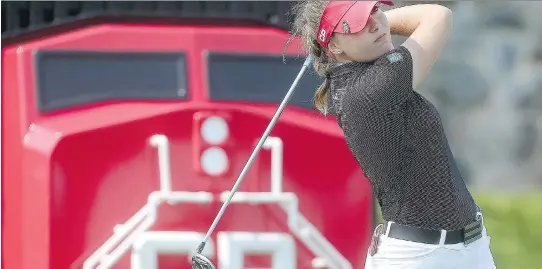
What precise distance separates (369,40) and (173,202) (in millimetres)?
1110

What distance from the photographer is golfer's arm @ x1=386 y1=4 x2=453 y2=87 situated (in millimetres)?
2209

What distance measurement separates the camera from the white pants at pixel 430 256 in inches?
87.4

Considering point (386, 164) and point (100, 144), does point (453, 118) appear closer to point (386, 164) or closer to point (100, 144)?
point (100, 144)

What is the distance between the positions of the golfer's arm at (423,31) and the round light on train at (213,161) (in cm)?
92

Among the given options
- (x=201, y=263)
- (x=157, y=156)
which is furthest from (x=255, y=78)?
(x=201, y=263)

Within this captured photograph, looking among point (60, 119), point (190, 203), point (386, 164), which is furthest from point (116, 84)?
point (386, 164)

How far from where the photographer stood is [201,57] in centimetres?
323

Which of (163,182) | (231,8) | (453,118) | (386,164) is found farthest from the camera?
(453,118)

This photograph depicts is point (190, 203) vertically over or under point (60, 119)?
under

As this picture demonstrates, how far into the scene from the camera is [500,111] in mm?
4473

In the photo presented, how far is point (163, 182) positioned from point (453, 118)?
1713 mm

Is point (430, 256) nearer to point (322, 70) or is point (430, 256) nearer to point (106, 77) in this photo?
point (322, 70)

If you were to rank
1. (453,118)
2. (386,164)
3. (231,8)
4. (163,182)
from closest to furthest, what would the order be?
1. (386,164)
2. (163,182)
3. (231,8)
4. (453,118)

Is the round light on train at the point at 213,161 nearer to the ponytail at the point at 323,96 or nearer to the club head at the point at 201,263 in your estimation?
the club head at the point at 201,263
